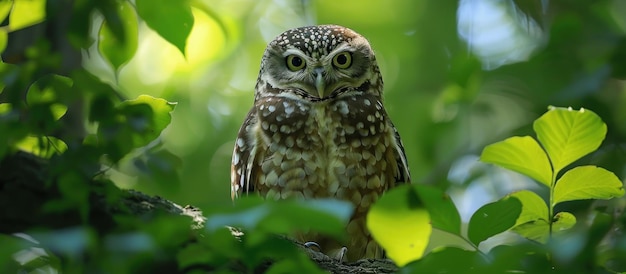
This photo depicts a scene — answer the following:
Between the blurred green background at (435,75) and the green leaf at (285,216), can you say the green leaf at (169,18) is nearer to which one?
the blurred green background at (435,75)

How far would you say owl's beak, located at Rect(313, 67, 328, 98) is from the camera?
4137 mm

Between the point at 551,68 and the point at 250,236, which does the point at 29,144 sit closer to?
the point at 250,236

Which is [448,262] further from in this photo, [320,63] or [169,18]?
[320,63]

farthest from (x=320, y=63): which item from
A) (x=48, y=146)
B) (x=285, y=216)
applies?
(x=285, y=216)

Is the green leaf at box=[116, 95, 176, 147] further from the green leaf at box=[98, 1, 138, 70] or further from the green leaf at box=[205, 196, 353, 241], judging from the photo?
the green leaf at box=[205, 196, 353, 241]

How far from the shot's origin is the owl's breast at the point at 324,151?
3879 millimetres

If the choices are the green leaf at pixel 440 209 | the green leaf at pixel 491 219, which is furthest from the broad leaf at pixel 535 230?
the green leaf at pixel 440 209

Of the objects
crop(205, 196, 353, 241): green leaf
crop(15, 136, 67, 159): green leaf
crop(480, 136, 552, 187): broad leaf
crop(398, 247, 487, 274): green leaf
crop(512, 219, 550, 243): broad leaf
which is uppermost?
crop(15, 136, 67, 159): green leaf

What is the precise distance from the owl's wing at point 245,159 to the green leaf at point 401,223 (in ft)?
8.03

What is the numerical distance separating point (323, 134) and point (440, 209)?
235 cm

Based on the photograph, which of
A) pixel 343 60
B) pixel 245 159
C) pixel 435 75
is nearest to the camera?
pixel 245 159

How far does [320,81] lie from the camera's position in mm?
4172

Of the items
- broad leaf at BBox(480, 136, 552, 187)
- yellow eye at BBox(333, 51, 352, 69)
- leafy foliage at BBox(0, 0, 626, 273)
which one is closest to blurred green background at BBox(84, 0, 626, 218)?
leafy foliage at BBox(0, 0, 626, 273)

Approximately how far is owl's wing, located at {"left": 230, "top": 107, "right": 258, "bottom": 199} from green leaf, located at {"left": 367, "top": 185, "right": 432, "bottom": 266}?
2.45 metres
